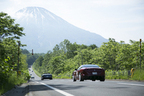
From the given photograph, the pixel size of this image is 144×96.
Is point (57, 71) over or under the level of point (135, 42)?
under

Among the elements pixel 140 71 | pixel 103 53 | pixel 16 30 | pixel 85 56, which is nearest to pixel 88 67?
pixel 140 71

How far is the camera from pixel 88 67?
781 inches

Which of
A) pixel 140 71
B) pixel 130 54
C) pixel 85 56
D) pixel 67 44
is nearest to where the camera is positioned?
pixel 140 71

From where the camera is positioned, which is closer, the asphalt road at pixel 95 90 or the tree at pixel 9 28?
the asphalt road at pixel 95 90

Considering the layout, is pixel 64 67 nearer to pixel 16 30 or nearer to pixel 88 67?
pixel 16 30

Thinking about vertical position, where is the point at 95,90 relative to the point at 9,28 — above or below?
below

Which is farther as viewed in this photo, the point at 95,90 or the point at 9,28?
the point at 9,28

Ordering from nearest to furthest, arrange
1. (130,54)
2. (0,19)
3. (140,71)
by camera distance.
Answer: (140,71), (0,19), (130,54)

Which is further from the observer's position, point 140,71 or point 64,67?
point 64,67

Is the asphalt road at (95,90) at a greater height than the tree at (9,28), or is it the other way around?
the tree at (9,28)

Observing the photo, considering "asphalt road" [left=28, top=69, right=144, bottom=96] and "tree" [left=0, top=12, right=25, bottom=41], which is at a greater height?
"tree" [left=0, top=12, right=25, bottom=41]

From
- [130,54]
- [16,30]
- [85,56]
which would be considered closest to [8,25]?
[16,30]

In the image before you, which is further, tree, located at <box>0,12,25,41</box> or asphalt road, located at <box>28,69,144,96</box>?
tree, located at <box>0,12,25,41</box>

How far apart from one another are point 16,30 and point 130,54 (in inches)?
1415
